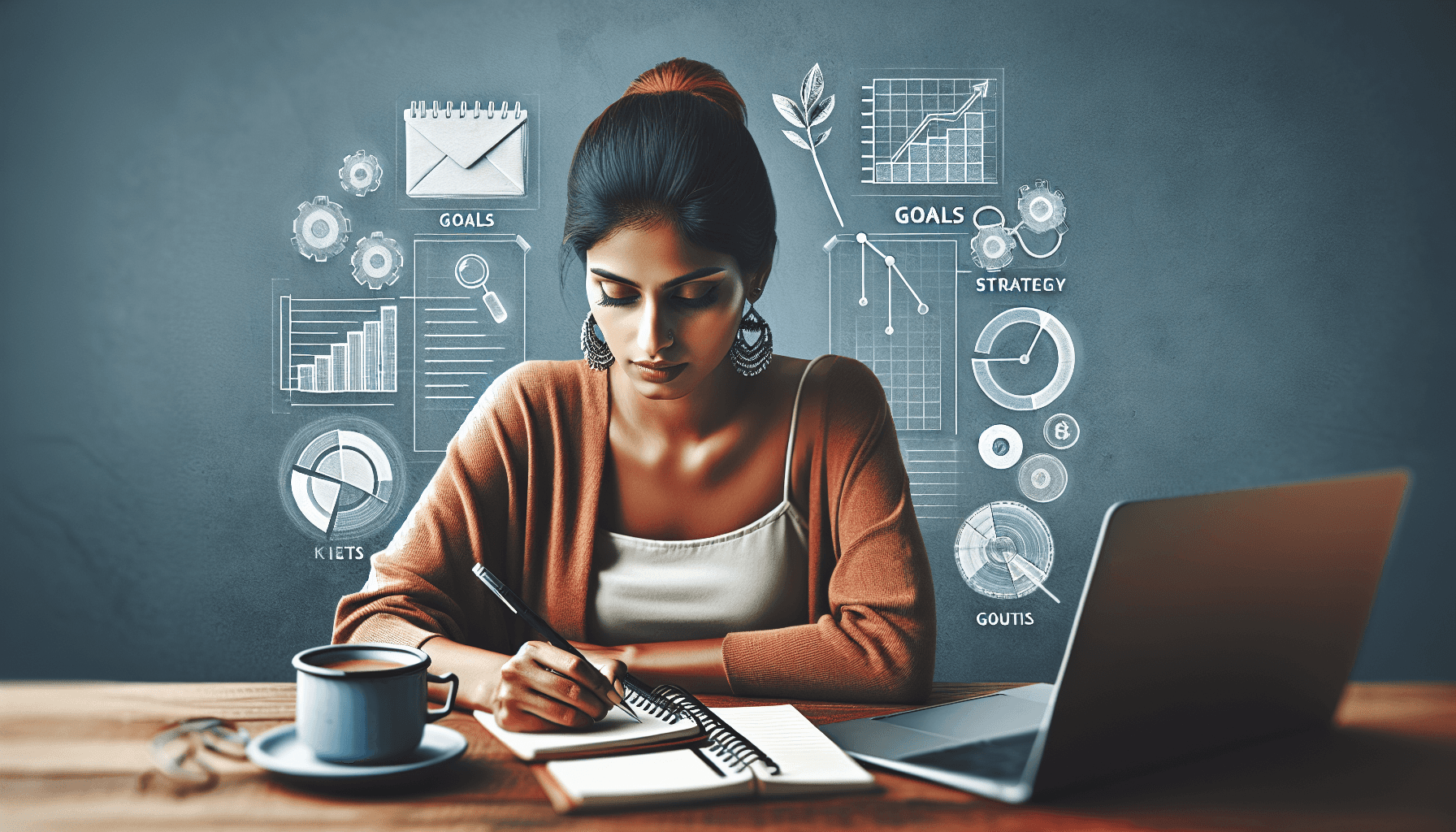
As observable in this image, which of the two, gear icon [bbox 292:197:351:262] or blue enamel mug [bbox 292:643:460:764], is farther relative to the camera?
gear icon [bbox 292:197:351:262]

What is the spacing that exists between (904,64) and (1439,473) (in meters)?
1.81

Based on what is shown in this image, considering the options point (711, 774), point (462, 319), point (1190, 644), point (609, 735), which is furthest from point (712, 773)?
point (462, 319)

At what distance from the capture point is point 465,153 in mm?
2561

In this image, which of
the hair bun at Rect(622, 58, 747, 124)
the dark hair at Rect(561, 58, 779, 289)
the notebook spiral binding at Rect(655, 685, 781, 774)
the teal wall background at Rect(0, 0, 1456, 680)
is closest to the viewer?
the notebook spiral binding at Rect(655, 685, 781, 774)

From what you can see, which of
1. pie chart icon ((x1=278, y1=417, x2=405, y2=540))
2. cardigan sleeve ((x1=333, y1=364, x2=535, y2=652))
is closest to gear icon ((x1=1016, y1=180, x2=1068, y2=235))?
cardigan sleeve ((x1=333, y1=364, x2=535, y2=652))

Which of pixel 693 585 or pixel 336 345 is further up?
pixel 336 345

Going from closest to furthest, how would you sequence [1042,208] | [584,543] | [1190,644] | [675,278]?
1. [1190,644]
2. [675,278]
3. [584,543]
4. [1042,208]

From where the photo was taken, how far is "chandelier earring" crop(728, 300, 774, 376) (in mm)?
1411

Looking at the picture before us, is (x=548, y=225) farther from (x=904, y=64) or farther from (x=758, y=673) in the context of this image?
(x=758, y=673)

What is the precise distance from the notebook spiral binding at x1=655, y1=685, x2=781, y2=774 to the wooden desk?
0.05 metres

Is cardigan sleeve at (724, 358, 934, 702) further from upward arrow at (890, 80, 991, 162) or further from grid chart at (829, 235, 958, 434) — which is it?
upward arrow at (890, 80, 991, 162)

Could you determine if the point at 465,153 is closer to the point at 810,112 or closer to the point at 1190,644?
the point at 810,112

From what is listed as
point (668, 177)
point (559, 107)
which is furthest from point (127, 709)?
point (559, 107)

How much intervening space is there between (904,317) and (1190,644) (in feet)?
6.32
